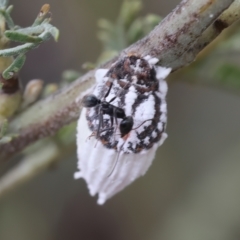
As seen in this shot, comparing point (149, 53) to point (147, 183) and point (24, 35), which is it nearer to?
point (24, 35)

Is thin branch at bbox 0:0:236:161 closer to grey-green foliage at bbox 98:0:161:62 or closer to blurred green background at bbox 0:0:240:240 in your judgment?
grey-green foliage at bbox 98:0:161:62

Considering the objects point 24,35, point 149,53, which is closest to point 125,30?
point 149,53

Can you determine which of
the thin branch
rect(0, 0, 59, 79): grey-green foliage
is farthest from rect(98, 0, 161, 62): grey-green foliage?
rect(0, 0, 59, 79): grey-green foliage

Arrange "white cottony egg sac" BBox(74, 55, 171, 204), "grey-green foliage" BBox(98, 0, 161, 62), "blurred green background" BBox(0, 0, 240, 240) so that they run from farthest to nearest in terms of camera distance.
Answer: "blurred green background" BBox(0, 0, 240, 240), "grey-green foliage" BBox(98, 0, 161, 62), "white cottony egg sac" BBox(74, 55, 171, 204)

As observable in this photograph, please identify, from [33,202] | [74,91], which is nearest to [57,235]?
[33,202]

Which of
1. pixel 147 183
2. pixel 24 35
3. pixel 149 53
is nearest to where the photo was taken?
pixel 24 35

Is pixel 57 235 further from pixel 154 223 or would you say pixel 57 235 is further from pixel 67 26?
pixel 67 26

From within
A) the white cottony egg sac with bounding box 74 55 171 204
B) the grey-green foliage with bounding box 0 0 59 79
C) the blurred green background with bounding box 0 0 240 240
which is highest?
the grey-green foliage with bounding box 0 0 59 79
